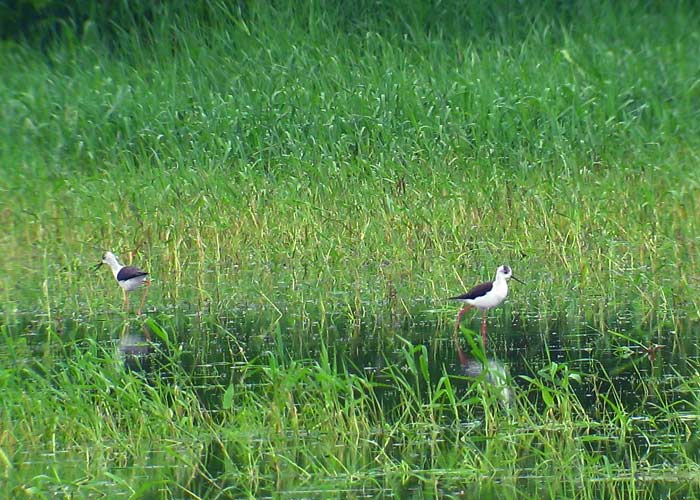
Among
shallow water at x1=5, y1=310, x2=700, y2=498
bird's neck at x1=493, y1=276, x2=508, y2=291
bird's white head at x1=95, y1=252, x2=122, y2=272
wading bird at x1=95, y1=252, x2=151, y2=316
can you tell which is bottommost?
shallow water at x1=5, y1=310, x2=700, y2=498

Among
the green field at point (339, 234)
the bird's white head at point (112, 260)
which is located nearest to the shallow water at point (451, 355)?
the green field at point (339, 234)

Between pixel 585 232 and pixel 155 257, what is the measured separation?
313 cm

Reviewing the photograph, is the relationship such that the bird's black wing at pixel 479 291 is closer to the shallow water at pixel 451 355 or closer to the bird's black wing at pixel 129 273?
the shallow water at pixel 451 355

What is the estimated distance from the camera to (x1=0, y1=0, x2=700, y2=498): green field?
20.0 ft

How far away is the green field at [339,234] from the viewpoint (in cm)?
609

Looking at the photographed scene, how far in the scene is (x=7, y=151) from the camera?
1348 centimetres

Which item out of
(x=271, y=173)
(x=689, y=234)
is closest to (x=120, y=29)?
(x=271, y=173)

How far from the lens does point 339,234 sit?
415 inches

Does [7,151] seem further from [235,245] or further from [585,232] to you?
[585,232]

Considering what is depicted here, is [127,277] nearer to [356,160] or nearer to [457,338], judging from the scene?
[457,338]

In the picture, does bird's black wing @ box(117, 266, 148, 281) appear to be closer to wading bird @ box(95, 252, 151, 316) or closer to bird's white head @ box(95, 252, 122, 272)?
wading bird @ box(95, 252, 151, 316)

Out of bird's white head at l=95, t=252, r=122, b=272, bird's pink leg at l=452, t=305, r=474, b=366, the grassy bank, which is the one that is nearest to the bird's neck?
bird's pink leg at l=452, t=305, r=474, b=366

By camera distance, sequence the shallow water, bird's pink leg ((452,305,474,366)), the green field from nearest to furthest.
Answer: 1. the shallow water
2. the green field
3. bird's pink leg ((452,305,474,366))

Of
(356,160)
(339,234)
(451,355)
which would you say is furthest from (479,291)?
(356,160)
